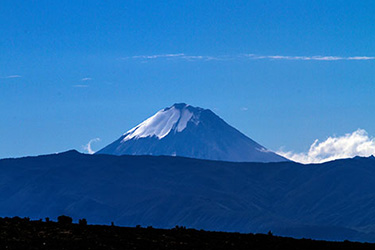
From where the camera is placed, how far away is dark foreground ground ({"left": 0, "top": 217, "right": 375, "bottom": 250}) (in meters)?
24.1

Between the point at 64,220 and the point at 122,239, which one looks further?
the point at 64,220

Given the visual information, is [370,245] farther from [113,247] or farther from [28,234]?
[28,234]

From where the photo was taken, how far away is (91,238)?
2555 cm

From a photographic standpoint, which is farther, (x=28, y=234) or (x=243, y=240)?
(x=243, y=240)

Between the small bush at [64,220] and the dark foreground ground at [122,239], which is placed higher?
the small bush at [64,220]

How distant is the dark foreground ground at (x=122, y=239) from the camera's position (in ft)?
79.2

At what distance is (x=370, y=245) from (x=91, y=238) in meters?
10.4

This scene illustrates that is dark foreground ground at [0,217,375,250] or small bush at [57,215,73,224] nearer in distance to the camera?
dark foreground ground at [0,217,375,250]

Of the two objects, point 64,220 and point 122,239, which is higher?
point 64,220

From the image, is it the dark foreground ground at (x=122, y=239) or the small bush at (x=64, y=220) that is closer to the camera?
the dark foreground ground at (x=122, y=239)

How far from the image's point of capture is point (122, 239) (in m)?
25.9

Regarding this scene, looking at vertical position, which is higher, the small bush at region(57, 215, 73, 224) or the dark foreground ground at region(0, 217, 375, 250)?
the small bush at region(57, 215, 73, 224)

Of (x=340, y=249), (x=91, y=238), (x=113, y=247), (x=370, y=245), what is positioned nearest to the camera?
(x=113, y=247)

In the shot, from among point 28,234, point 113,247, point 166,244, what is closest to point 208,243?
point 166,244
